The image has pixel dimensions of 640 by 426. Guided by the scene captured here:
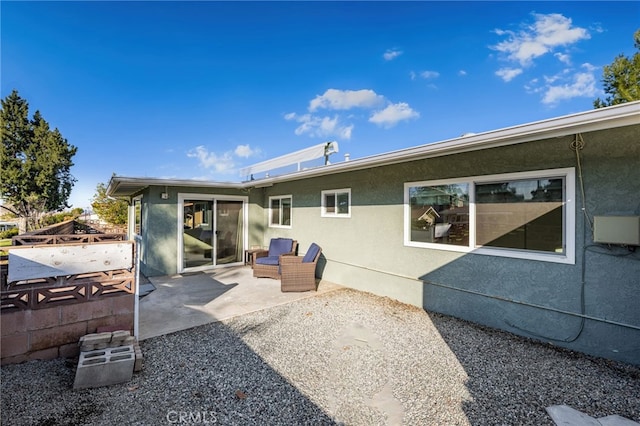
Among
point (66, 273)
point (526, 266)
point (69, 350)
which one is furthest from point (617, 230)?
point (69, 350)

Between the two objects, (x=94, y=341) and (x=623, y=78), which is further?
(x=623, y=78)

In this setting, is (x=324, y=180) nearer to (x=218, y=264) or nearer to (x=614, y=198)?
(x=218, y=264)

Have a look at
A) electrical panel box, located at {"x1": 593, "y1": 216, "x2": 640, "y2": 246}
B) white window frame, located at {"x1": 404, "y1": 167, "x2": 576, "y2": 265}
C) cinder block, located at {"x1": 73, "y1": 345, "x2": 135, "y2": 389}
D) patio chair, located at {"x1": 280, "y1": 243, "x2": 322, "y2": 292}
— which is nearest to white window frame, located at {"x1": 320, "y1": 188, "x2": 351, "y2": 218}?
patio chair, located at {"x1": 280, "y1": 243, "x2": 322, "y2": 292}

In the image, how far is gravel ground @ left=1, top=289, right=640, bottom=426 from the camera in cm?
234

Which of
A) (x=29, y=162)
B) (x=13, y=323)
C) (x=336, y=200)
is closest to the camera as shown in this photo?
(x=13, y=323)

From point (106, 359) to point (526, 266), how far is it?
5221 mm

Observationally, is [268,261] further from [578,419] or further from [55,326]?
[578,419]

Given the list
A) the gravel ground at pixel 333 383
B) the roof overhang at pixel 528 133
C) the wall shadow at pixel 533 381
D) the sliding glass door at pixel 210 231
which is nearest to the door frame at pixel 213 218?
the sliding glass door at pixel 210 231

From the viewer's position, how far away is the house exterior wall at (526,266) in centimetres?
318

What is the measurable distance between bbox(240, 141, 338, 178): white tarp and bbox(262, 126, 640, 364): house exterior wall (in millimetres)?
2619

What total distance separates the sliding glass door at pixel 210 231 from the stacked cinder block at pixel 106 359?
16.5ft

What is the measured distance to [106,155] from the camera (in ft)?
57.8

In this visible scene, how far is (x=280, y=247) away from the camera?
26.4 feet

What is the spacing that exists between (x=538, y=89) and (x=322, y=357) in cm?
1045
